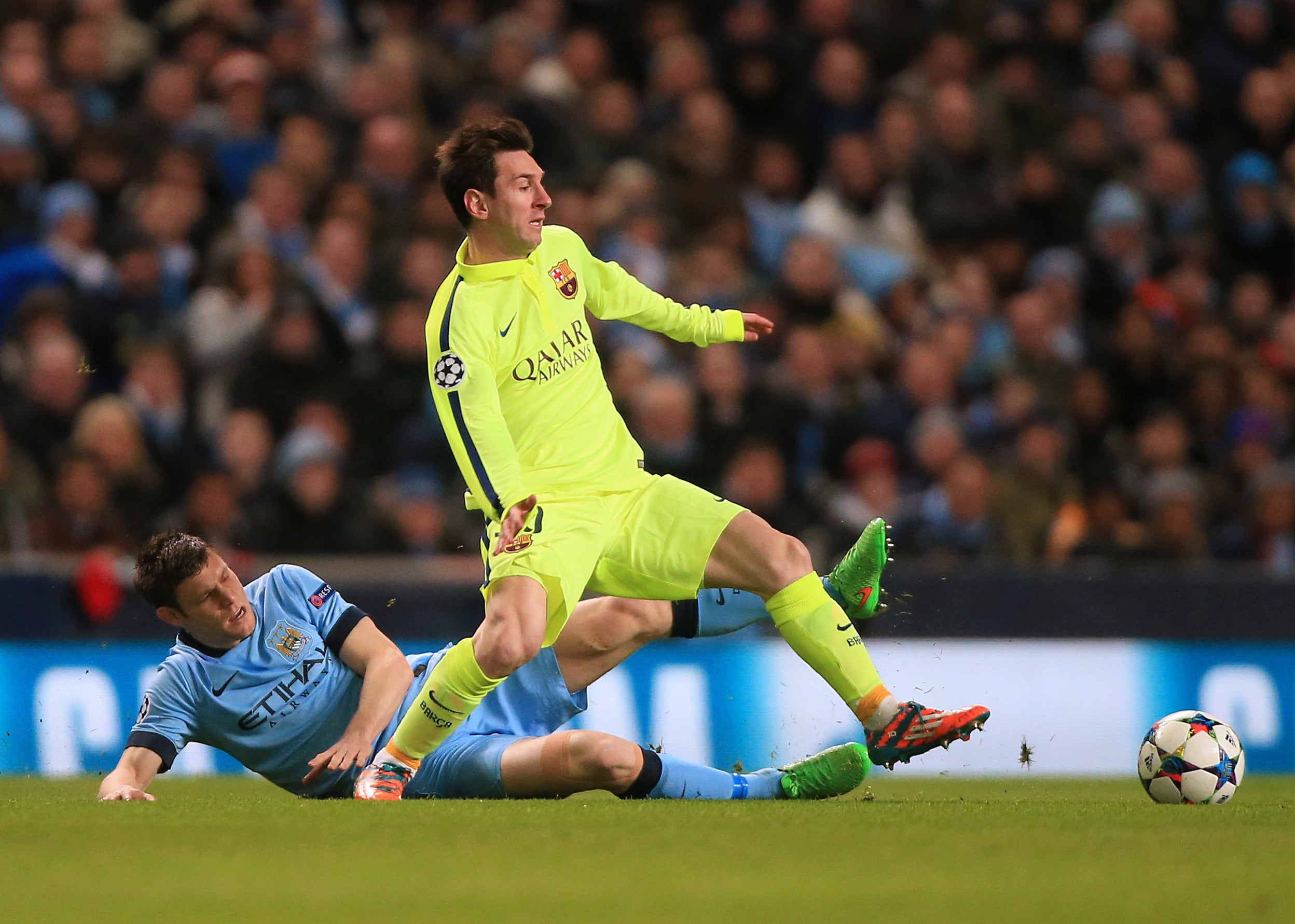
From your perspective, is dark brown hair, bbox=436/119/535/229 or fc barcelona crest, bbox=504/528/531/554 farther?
dark brown hair, bbox=436/119/535/229

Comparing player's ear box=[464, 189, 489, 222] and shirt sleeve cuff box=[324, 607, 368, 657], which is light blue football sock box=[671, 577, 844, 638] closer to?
shirt sleeve cuff box=[324, 607, 368, 657]

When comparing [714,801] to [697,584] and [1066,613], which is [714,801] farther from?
[1066,613]

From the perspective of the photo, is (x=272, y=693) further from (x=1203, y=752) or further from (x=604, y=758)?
(x=1203, y=752)

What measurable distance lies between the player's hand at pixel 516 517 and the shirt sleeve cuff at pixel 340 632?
810 millimetres

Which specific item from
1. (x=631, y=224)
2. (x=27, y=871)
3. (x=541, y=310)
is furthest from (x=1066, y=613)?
(x=27, y=871)

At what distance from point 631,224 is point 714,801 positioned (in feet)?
17.5

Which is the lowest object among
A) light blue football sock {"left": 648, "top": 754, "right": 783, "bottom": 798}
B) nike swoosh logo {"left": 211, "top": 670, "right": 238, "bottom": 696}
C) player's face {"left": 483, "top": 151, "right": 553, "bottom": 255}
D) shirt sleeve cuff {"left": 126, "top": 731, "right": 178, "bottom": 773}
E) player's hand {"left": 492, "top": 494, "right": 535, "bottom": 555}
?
light blue football sock {"left": 648, "top": 754, "right": 783, "bottom": 798}

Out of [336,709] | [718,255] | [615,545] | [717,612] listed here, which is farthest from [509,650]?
[718,255]

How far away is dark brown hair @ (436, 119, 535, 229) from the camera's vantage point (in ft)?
19.7

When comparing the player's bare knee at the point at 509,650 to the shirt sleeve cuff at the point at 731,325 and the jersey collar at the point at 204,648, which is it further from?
the shirt sleeve cuff at the point at 731,325

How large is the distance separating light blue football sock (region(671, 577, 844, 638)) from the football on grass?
4.06 ft

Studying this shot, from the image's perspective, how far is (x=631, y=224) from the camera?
10602 mm

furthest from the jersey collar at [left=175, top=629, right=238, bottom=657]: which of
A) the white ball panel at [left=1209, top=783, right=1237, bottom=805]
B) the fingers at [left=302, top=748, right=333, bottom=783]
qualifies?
the white ball panel at [left=1209, top=783, right=1237, bottom=805]

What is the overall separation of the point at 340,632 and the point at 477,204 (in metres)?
1.48
